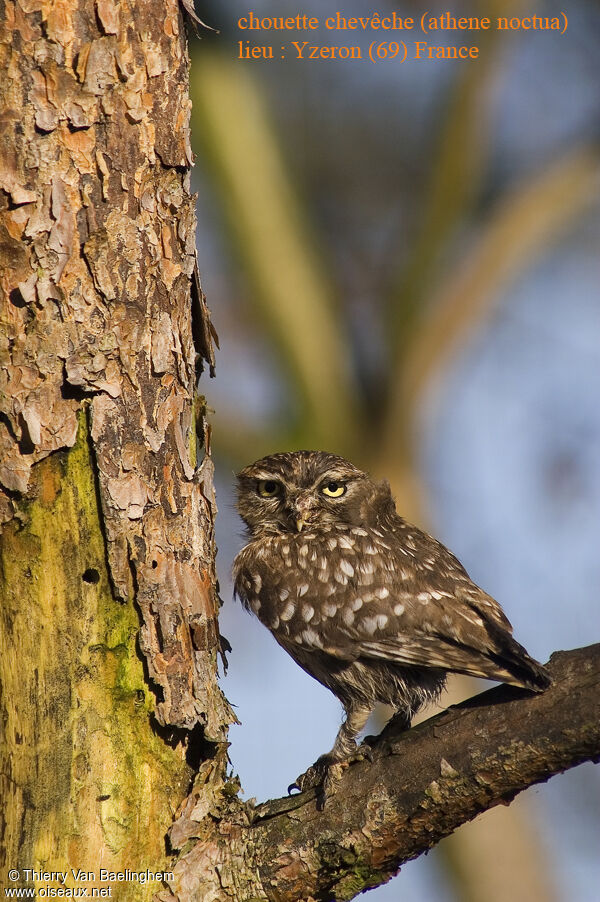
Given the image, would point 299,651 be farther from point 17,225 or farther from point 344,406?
point 344,406

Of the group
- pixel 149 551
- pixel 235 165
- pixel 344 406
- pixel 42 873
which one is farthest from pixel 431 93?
pixel 42 873

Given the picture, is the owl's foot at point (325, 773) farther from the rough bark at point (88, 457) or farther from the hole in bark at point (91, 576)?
the hole in bark at point (91, 576)

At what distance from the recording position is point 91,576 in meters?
2.92

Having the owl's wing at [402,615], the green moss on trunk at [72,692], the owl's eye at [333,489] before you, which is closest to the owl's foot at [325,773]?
the owl's wing at [402,615]

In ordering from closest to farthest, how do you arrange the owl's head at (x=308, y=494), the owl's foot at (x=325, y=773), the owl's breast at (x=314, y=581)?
1. the owl's foot at (x=325, y=773)
2. the owl's breast at (x=314, y=581)
3. the owl's head at (x=308, y=494)

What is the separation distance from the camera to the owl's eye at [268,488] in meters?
4.38

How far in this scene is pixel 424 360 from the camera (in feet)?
23.8

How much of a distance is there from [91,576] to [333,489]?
1.59 meters

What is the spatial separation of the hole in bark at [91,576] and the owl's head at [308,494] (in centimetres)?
132

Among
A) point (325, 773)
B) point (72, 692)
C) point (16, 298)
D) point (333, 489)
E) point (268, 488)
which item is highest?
point (268, 488)

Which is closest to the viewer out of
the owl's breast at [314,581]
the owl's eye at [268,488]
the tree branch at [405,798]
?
the tree branch at [405,798]

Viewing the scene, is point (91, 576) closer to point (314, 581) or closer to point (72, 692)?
point (72, 692)

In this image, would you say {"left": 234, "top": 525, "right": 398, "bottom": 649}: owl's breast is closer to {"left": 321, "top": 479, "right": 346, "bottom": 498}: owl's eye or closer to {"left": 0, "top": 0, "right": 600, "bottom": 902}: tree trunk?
{"left": 321, "top": 479, "right": 346, "bottom": 498}: owl's eye

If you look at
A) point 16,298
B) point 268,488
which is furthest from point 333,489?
point 16,298
